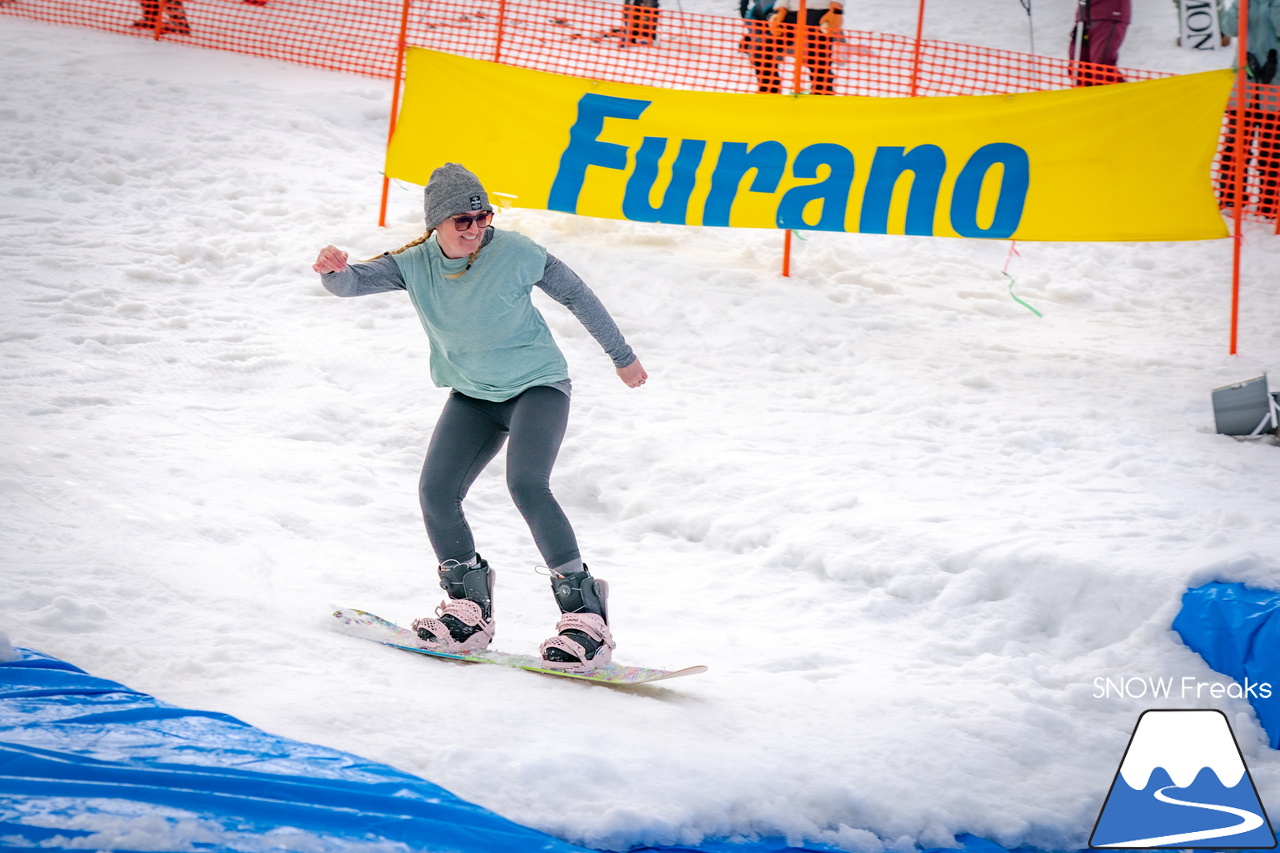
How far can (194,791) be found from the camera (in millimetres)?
2641

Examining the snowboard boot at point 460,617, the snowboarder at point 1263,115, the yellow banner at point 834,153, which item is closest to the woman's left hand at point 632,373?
the snowboard boot at point 460,617

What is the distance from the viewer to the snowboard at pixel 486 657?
3.67m

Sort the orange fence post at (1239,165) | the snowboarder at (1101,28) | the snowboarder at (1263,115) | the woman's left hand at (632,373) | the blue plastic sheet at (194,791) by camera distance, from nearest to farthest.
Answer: the blue plastic sheet at (194,791) < the woman's left hand at (632,373) < the orange fence post at (1239,165) < the snowboarder at (1263,115) < the snowboarder at (1101,28)

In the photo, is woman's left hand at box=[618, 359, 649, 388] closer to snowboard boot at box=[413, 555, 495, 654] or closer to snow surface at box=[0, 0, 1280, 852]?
snowboard boot at box=[413, 555, 495, 654]

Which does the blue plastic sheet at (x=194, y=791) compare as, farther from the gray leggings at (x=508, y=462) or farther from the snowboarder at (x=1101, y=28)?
the snowboarder at (x=1101, y=28)

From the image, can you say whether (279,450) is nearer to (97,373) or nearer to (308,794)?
(97,373)

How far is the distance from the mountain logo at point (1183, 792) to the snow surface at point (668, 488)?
8cm

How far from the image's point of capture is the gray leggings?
3.61 m

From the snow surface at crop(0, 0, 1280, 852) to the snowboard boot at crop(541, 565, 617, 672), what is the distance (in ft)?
0.39

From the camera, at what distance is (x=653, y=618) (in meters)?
4.66

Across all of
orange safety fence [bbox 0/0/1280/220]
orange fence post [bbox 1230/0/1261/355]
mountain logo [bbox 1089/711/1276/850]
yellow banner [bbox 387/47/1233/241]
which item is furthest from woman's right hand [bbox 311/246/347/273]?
orange safety fence [bbox 0/0/1280/220]

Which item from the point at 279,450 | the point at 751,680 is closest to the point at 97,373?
the point at 279,450

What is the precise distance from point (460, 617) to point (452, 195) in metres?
1.49


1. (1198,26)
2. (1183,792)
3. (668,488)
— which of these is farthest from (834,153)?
(1198,26)
